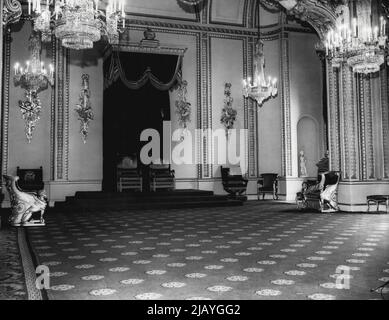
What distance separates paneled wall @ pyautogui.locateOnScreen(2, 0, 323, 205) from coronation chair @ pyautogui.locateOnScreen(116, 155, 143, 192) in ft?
2.20

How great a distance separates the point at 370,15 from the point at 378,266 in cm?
668

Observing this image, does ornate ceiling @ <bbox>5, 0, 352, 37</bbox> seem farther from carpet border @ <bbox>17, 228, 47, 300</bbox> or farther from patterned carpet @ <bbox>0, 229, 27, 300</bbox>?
patterned carpet @ <bbox>0, 229, 27, 300</bbox>

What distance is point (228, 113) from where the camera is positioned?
1296cm

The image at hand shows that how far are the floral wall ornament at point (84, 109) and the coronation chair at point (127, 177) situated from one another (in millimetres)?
1308

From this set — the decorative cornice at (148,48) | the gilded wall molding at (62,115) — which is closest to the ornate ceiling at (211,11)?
the decorative cornice at (148,48)

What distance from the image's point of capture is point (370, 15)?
8883 mm

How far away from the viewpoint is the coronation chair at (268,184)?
12648mm

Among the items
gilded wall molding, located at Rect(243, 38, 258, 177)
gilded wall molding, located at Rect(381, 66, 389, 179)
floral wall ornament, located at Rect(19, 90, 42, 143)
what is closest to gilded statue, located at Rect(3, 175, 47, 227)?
floral wall ornament, located at Rect(19, 90, 42, 143)

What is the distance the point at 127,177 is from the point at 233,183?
307 cm

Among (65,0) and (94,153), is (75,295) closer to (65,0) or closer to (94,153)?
(65,0)

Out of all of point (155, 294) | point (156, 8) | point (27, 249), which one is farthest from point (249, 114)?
point (155, 294)

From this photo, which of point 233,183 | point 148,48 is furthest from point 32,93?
point 233,183

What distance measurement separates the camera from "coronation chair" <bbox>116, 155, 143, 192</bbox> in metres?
11.3

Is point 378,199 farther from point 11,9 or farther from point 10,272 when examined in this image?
point 11,9
